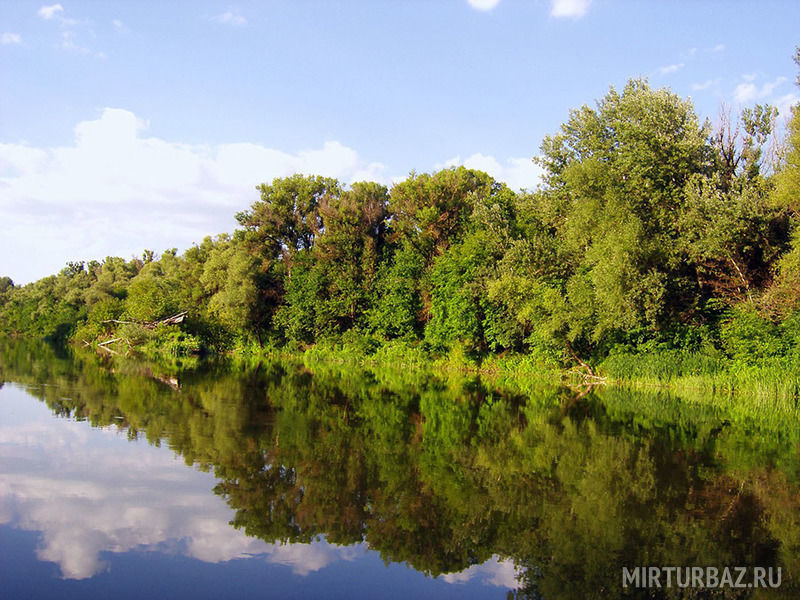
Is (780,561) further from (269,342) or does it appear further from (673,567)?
(269,342)

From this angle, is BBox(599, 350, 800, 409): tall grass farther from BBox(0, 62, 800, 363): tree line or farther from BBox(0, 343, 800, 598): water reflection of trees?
BBox(0, 343, 800, 598): water reflection of trees

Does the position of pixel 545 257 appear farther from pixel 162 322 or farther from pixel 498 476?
pixel 162 322

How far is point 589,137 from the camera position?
30.0 meters

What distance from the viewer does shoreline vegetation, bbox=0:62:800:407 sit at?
23688 mm

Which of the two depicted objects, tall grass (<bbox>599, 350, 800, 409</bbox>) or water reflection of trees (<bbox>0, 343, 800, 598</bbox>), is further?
tall grass (<bbox>599, 350, 800, 409</bbox>)

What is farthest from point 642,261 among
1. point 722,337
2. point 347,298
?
point 347,298

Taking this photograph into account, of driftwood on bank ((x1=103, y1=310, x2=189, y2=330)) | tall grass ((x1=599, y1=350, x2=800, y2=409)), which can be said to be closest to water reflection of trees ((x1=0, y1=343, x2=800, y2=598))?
tall grass ((x1=599, y1=350, x2=800, y2=409))

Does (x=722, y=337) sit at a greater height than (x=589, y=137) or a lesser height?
lesser

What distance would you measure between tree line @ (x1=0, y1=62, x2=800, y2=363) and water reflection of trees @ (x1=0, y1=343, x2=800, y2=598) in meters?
7.83

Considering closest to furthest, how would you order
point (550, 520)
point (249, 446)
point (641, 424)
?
point (550, 520), point (249, 446), point (641, 424)

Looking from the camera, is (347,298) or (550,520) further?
(347,298)

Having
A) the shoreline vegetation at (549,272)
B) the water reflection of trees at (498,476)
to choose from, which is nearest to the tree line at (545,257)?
the shoreline vegetation at (549,272)

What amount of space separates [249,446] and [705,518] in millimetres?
7929

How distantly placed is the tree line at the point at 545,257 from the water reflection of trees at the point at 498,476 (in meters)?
7.83
